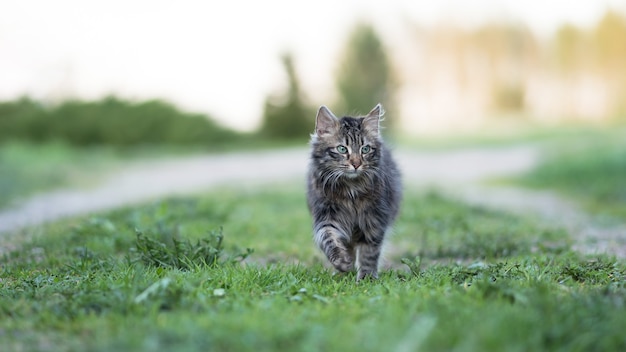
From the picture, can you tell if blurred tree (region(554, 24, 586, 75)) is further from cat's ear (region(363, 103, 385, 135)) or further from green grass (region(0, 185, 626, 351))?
cat's ear (region(363, 103, 385, 135))

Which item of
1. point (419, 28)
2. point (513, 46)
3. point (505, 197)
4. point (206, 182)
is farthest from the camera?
point (513, 46)

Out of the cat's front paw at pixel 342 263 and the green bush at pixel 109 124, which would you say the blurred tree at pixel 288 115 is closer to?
the green bush at pixel 109 124

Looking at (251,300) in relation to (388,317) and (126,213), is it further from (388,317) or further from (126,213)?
(126,213)

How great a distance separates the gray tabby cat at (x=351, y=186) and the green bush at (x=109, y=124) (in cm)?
1989

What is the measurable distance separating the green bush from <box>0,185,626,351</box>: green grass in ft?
61.1

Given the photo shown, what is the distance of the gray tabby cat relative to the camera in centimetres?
484

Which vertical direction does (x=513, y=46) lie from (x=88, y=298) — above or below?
above

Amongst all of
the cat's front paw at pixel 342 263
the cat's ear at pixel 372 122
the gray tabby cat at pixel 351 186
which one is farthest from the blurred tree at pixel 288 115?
the cat's front paw at pixel 342 263

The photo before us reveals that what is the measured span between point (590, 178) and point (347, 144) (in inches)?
384

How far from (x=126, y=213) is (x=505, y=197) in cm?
731

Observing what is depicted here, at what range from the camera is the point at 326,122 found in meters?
5.00

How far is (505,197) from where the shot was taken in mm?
12383

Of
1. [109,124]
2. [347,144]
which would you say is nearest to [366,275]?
[347,144]

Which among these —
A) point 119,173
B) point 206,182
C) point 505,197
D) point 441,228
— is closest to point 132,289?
point 441,228
